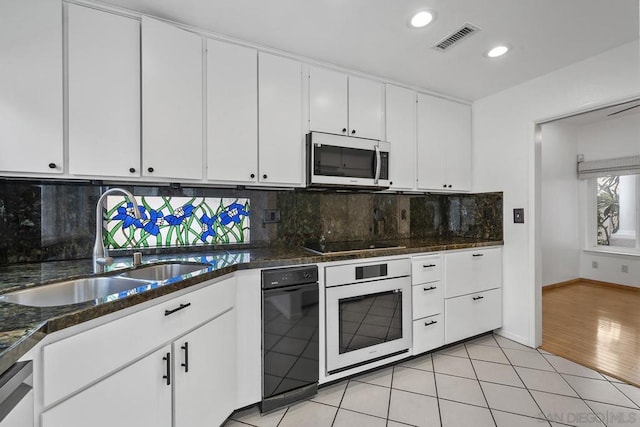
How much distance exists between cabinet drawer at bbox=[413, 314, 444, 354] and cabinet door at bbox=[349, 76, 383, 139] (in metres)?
1.61

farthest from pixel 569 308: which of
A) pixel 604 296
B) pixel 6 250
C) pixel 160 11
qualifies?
pixel 6 250

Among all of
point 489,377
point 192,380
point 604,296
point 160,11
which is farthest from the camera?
point 604,296

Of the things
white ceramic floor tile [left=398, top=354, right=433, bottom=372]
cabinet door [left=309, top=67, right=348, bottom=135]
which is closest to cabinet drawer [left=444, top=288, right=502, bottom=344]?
white ceramic floor tile [left=398, top=354, right=433, bottom=372]

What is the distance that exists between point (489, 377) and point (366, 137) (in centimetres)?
208

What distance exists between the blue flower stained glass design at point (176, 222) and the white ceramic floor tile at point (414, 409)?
5.04 feet

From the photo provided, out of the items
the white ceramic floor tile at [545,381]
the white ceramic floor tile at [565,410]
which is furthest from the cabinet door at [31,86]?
the white ceramic floor tile at [545,381]

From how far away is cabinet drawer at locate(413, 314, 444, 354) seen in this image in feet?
7.44

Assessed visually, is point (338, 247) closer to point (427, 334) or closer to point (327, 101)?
point (427, 334)

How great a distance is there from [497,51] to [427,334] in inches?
89.0

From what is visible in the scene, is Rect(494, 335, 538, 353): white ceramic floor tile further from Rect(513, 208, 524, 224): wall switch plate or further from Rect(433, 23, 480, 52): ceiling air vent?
Rect(433, 23, 480, 52): ceiling air vent

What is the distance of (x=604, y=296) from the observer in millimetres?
4016

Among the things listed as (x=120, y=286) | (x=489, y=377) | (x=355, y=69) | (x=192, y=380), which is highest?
(x=355, y=69)

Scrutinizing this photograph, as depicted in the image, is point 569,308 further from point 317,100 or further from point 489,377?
point 317,100

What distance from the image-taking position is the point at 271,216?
7.66 feet
